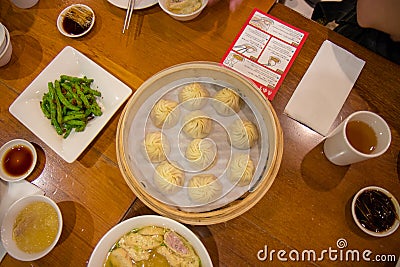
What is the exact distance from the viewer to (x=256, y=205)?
5.41 feet

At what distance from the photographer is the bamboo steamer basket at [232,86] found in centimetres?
158

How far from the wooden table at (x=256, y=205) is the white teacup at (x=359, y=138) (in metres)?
0.13

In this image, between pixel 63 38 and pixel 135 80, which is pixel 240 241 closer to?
pixel 135 80

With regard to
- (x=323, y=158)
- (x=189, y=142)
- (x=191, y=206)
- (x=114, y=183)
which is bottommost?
(x=114, y=183)

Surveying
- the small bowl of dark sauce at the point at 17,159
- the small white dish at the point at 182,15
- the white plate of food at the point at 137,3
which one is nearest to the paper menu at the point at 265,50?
the small white dish at the point at 182,15

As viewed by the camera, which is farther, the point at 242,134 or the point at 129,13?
the point at 129,13

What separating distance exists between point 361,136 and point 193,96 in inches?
30.7

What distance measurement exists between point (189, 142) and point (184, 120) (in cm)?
11

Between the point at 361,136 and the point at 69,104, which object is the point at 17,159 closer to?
the point at 69,104

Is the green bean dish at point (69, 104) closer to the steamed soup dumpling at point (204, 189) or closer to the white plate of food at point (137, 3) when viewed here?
the white plate of food at point (137, 3)

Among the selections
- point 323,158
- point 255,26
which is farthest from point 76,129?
point 323,158

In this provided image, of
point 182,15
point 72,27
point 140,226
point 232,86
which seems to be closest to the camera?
point 140,226

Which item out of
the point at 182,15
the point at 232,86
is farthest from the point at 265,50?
the point at 182,15

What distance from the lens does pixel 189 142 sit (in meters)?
1.71
